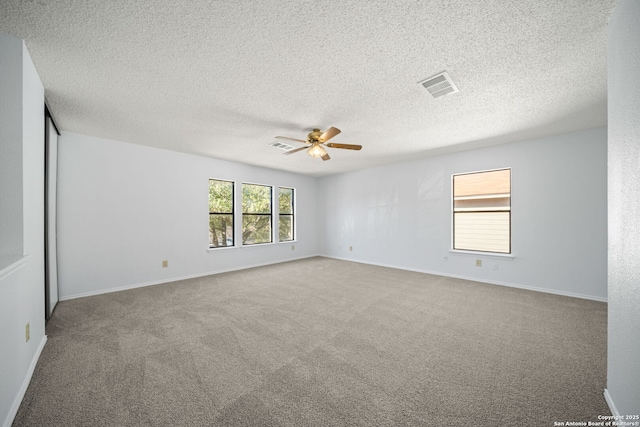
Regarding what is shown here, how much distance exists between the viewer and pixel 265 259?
615cm

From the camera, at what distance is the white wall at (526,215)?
3.54m

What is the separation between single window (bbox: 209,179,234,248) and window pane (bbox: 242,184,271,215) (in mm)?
380

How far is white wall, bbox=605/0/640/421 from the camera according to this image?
120cm

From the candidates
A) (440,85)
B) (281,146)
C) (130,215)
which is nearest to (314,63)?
(440,85)

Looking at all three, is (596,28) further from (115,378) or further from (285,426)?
(115,378)

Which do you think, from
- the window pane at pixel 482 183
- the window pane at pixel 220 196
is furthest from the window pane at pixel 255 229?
the window pane at pixel 482 183

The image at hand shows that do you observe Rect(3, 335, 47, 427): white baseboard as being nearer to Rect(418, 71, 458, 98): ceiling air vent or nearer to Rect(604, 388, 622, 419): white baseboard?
Rect(604, 388, 622, 419): white baseboard

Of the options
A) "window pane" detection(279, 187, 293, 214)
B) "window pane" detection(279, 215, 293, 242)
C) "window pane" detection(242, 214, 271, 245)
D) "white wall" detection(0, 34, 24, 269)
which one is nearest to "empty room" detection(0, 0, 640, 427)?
"white wall" detection(0, 34, 24, 269)

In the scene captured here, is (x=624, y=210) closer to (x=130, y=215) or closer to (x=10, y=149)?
(x=10, y=149)

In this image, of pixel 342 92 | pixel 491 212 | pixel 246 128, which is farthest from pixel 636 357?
pixel 246 128

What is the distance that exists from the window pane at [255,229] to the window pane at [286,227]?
41 centimetres

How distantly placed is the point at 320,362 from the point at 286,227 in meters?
5.00

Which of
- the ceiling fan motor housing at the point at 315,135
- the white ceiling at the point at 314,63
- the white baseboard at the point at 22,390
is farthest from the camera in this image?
the ceiling fan motor housing at the point at 315,135

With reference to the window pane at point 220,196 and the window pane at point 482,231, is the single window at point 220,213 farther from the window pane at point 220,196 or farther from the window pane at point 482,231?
the window pane at point 482,231
